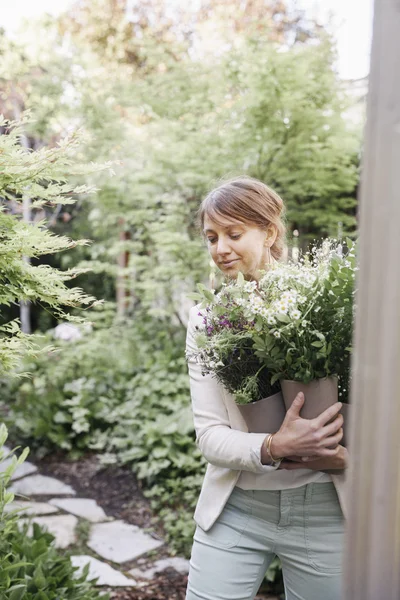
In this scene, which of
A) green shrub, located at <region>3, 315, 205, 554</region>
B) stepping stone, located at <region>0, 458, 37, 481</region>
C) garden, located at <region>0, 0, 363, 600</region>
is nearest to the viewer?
garden, located at <region>0, 0, 363, 600</region>

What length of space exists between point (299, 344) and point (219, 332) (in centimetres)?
21

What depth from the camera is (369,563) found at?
86 centimetres

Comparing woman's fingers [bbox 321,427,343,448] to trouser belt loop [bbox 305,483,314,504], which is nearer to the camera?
woman's fingers [bbox 321,427,343,448]

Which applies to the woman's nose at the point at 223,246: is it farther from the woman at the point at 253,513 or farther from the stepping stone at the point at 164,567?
→ the stepping stone at the point at 164,567

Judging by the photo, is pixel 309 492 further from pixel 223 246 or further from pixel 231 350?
pixel 223 246

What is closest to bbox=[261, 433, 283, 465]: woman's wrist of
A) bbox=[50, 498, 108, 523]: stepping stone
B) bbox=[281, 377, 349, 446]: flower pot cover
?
bbox=[281, 377, 349, 446]: flower pot cover

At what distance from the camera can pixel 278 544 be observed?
162 cm

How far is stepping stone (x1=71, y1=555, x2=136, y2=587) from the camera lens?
324 centimetres

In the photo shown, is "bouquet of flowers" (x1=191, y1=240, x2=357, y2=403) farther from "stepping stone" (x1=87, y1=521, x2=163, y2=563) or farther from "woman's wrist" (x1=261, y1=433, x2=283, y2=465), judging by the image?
"stepping stone" (x1=87, y1=521, x2=163, y2=563)

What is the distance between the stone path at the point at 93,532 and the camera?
11.0 feet

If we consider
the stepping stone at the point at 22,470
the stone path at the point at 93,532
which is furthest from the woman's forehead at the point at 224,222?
Answer: the stepping stone at the point at 22,470

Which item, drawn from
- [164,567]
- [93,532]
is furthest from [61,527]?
[164,567]

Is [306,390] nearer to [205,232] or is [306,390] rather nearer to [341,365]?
[341,365]

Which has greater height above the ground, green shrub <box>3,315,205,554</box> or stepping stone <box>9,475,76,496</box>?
green shrub <box>3,315,205,554</box>
